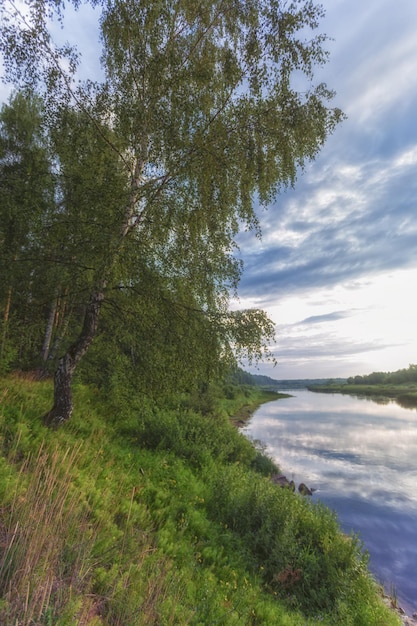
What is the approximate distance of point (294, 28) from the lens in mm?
7695

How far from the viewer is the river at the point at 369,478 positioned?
38.3 feet

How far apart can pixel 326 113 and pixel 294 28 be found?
2251mm

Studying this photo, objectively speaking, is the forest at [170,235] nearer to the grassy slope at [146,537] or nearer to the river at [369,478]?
the grassy slope at [146,537]

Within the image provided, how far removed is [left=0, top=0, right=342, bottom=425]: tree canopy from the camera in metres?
7.49

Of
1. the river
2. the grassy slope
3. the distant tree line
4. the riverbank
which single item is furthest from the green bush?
the distant tree line

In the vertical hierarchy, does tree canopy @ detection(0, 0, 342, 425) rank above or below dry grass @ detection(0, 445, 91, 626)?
above

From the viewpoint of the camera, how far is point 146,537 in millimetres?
6141

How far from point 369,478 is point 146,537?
19080mm

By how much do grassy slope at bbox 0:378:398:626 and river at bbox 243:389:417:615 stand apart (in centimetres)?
285

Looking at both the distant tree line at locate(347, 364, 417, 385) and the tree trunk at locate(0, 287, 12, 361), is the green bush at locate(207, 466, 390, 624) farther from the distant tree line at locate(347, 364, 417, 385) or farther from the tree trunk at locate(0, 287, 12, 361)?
the distant tree line at locate(347, 364, 417, 385)

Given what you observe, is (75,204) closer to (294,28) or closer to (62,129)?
(62,129)

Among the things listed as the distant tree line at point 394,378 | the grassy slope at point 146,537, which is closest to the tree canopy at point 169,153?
the grassy slope at point 146,537

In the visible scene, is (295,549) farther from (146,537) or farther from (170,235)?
(170,235)

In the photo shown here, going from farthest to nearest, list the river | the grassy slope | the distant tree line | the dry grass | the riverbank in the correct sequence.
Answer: the distant tree line < the riverbank < the river < the grassy slope < the dry grass
